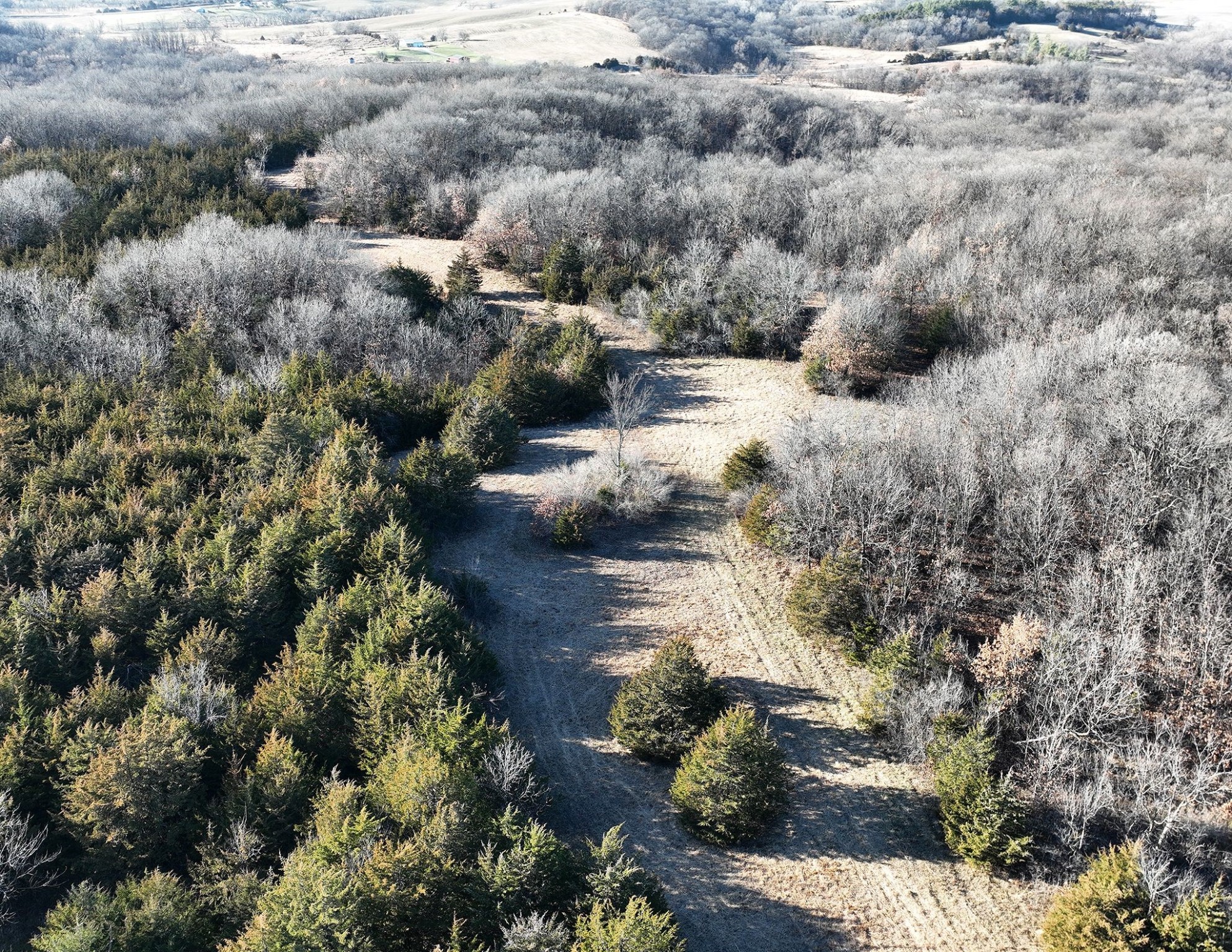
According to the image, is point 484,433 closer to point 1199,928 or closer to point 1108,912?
point 1108,912

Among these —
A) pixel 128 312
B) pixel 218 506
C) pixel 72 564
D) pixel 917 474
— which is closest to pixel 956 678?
pixel 917 474

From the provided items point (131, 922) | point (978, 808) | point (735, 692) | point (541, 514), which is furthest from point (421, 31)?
point (978, 808)

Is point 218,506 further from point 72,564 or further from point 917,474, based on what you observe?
point 917,474

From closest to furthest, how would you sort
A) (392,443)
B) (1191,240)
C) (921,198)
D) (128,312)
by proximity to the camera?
(392,443) < (128,312) < (1191,240) < (921,198)

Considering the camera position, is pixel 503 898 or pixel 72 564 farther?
pixel 72 564

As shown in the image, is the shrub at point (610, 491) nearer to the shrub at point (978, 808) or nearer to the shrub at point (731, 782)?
the shrub at point (731, 782)
